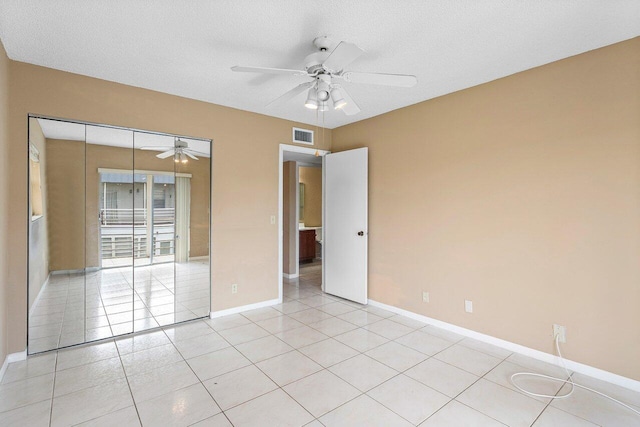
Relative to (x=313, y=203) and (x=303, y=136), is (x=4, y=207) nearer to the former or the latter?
(x=303, y=136)

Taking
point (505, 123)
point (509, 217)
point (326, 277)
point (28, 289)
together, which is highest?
point (505, 123)

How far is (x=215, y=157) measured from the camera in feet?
12.4

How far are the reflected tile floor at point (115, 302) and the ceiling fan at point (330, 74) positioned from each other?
2.45 meters

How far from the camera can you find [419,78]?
2992 millimetres

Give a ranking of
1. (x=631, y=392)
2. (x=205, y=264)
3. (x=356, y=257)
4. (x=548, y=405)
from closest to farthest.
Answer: (x=548, y=405), (x=631, y=392), (x=205, y=264), (x=356, y=257)

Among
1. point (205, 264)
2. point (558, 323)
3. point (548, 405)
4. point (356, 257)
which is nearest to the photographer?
point (548, 405)

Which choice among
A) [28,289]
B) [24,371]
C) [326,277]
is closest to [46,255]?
[28,289]

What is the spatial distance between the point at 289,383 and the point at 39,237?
2664 millimetres

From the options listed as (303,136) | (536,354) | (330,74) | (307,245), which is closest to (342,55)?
(330,74)

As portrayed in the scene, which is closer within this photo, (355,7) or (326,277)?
(355,7)

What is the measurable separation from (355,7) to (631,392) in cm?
340

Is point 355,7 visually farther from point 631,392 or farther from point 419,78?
point 631,392

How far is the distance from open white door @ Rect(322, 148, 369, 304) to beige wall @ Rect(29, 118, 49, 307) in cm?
330

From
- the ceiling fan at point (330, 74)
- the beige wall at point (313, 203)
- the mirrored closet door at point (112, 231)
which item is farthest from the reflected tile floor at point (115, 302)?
the beige wall at point (313, 203)
